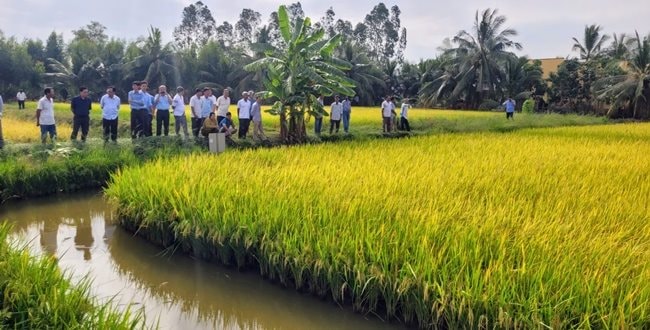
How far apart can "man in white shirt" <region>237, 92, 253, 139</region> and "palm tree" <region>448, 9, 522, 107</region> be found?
21.0 metres

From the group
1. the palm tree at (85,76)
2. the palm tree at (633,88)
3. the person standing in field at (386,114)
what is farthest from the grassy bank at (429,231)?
the palm tree at (85,76)

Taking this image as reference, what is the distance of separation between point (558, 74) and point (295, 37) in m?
23.3

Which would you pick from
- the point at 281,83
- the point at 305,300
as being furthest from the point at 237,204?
the point at 281,83

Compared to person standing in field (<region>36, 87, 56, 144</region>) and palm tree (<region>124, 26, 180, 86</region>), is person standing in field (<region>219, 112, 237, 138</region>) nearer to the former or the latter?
person standing in field (<region>36, 87, 56, 144</region>)

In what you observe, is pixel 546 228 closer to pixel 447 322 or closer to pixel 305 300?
pixel 447 322

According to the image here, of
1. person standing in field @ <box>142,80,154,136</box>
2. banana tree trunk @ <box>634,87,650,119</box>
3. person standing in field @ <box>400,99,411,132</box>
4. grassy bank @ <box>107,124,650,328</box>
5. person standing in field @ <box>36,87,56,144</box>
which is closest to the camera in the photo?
grassy bank @ <box>107,124,650,328</box>

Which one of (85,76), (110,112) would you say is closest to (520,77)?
(85,76)

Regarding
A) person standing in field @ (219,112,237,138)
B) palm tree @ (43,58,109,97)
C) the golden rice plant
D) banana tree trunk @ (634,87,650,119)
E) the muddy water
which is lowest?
the muddy water

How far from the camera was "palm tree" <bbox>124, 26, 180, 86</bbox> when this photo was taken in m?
30.0

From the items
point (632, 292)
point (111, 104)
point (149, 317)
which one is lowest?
point (149, 317)

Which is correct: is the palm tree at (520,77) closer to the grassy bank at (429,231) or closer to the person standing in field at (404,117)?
the person standing in field at (404,117)

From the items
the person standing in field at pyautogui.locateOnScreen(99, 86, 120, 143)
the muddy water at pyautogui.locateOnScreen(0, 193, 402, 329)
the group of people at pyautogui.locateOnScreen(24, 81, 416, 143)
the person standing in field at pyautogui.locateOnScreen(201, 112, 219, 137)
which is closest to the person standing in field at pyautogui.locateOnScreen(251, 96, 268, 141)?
the group of people at pyautogui.locateOnScreen(24, 81, 416, 143)

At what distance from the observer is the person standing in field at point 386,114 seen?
14.4m

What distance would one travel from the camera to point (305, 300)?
396 centimetres
